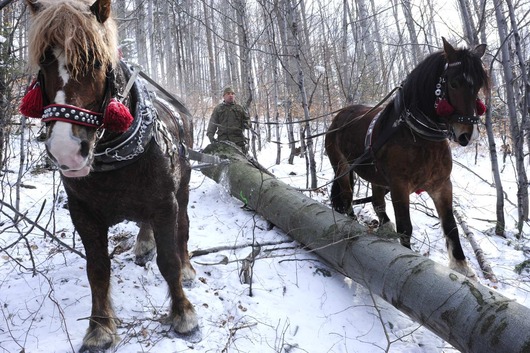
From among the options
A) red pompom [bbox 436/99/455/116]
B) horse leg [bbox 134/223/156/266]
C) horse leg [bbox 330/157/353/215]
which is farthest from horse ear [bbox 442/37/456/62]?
horse leg [bbox 134/223/156/266]

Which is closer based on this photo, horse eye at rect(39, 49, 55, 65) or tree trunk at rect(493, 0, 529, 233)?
horse eye at rect(39, 49, 55, 65)

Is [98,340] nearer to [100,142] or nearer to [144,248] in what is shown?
[100,142]

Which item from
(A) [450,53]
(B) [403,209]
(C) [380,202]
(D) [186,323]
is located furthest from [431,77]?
(D) [186,323]

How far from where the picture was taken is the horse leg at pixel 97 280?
2.26 m

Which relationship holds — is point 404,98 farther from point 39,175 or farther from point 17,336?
point 39,175

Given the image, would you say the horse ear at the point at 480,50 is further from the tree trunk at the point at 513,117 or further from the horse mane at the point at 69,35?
the horse mane at the point at 69,35

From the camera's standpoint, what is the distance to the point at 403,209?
11.4 ft

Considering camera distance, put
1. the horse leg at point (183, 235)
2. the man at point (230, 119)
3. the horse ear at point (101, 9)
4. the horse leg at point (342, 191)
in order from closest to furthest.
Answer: the horse ear at point (101, 9) → the horse leg at point (183, 235) → the horse leg at point (342, 191) → the man at point (230, 119)

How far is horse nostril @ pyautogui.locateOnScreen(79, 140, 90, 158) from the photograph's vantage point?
1.62m

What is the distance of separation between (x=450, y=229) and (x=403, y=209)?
1.75 ft

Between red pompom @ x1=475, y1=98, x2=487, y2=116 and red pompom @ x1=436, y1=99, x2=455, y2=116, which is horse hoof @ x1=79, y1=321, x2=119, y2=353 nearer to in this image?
red pompom @ x1=436, y1=99, x2=455, y2=116

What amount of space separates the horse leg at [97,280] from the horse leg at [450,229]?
2.98 meters

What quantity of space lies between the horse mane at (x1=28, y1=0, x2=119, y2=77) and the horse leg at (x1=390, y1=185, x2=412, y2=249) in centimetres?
277

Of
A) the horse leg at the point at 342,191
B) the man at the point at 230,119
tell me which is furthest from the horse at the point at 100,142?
the man at the point at 230,119
